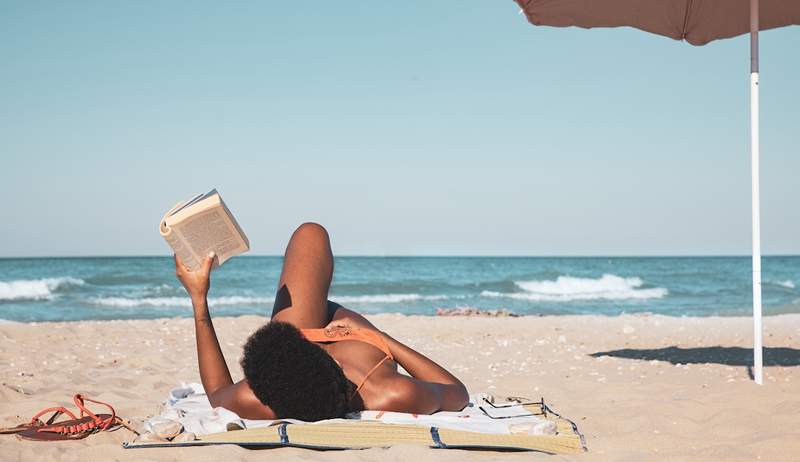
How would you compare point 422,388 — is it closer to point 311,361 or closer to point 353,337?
point 353,337

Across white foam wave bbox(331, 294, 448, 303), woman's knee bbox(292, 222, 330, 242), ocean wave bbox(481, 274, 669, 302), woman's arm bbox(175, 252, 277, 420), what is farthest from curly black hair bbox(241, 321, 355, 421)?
ocean wave bbox(481, 274, 669, 302)

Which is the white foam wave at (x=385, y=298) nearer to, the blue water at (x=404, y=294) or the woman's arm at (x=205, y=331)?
the blue water at (x=404, y=294)

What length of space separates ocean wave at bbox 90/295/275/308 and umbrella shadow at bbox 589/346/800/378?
15.8 meters

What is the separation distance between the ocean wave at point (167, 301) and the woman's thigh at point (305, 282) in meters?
18.2

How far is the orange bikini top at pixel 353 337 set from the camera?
13.4 ft

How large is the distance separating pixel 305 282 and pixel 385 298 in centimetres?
2217

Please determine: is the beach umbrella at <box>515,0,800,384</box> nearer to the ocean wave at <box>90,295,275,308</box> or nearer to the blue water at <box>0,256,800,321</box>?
the blue water at <box>0,256,800,321</box>

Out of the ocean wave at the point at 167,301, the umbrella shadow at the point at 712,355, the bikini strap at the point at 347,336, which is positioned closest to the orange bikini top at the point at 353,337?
the bikini strap at the point at 347,336

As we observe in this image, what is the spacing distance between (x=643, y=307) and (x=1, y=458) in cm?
2029

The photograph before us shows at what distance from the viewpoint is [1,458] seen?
371cm

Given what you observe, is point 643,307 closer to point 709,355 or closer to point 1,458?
point 709,355

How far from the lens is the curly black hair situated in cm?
359

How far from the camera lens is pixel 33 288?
27500 millimetres

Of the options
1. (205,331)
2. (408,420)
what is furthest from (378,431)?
(205,331)
